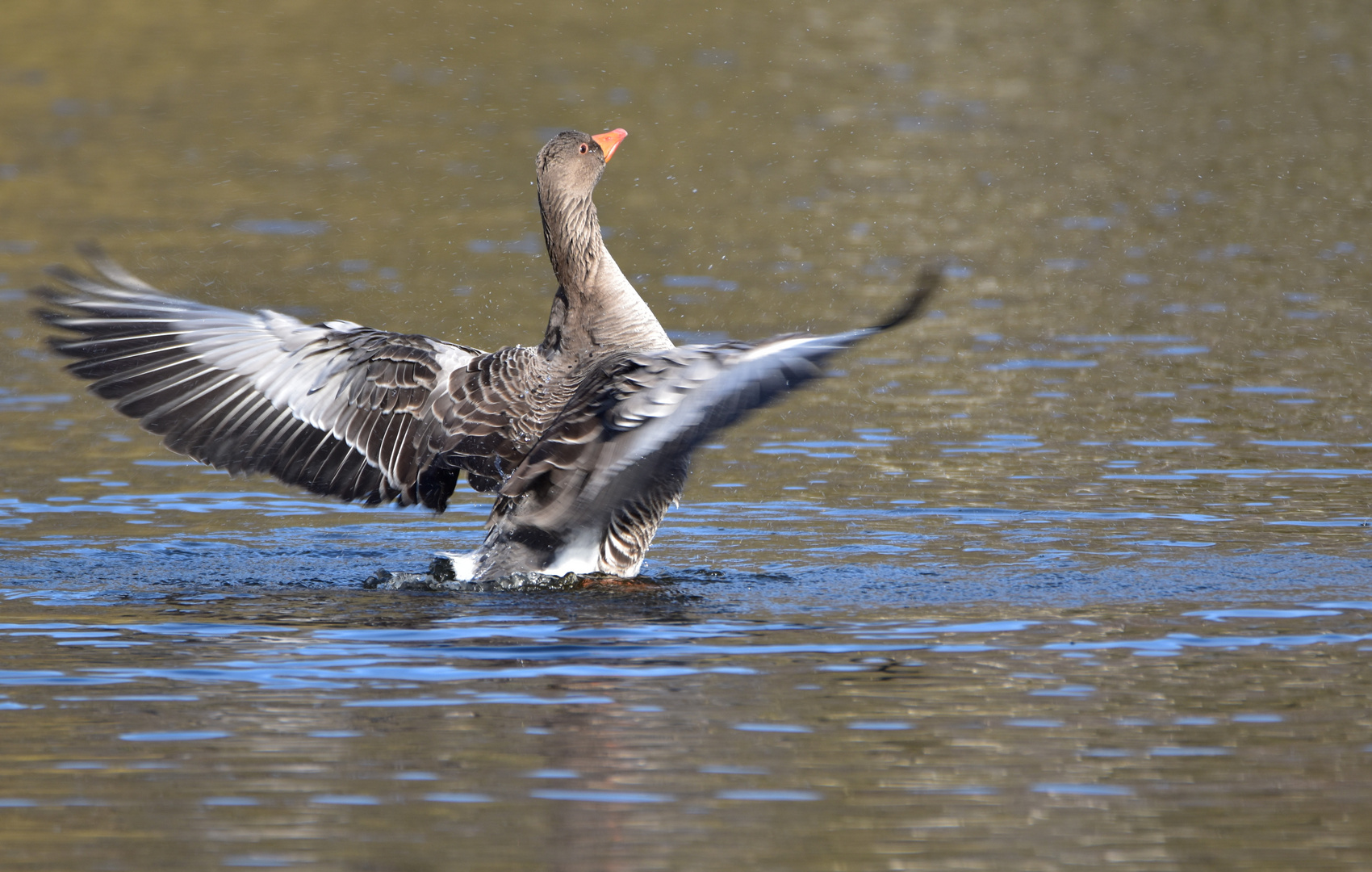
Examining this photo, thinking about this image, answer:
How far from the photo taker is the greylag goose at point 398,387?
982cm

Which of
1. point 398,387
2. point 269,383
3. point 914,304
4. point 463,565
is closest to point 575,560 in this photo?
point 463,565

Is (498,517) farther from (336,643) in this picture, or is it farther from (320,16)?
(320,16)

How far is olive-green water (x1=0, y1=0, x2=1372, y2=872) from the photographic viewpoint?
6379mm

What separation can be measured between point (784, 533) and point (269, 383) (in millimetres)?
3098

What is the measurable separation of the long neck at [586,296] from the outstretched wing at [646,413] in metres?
0.76

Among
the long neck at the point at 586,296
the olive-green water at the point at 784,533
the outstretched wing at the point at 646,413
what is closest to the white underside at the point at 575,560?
the olive-green water at the point at 784,533

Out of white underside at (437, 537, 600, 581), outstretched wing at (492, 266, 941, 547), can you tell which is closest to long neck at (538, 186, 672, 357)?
outstretched wing at (492, 266, 941, 547)

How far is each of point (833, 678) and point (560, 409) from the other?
2.38m

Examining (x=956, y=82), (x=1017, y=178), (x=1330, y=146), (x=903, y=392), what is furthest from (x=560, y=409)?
(x=956, y=82)

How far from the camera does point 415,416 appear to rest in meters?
10.3

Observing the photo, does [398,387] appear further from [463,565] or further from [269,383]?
[463,565]

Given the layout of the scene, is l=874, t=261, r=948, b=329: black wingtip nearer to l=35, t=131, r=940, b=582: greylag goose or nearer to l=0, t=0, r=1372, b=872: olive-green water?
l=0, t=0, r=1372, b=872: olive-green water

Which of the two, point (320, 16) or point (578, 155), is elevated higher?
point (320, 16)

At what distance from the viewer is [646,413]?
8375 mm
